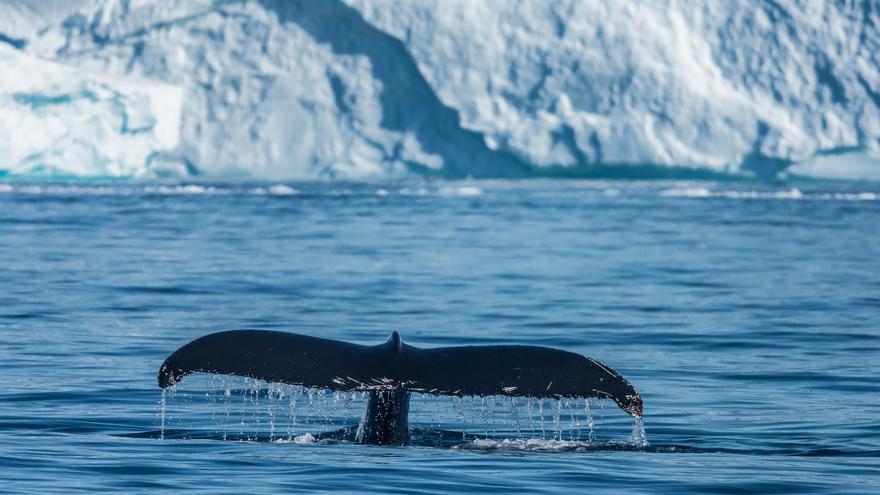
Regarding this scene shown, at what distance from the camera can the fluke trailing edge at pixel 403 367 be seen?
15.4 feet

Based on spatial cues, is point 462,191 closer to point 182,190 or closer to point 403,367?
point 182,190

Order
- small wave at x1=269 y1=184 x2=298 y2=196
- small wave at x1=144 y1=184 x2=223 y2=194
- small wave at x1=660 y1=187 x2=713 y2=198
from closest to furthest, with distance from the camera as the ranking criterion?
1. small wave at x1=269 y1=184 x2=298 y2=196
2. small wave at x1=144 y1=184 x2=223 y2=194
3. small wave at x1=660 y1=187 x2=713 y2=198

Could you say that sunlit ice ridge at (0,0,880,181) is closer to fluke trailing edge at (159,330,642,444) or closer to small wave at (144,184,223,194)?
small wave at (144,184,223,194)

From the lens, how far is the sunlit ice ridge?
39719 mm

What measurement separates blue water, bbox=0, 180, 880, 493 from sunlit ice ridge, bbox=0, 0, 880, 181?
13.0 meters

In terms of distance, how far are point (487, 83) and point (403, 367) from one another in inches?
1384

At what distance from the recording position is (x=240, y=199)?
3378 centimetres

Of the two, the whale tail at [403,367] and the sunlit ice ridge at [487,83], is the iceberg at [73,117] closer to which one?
the sunlit ice ridge at [487,83]

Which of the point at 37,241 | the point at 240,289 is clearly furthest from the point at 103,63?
the point at 240,289

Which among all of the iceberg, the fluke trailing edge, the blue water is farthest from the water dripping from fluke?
the iceberg

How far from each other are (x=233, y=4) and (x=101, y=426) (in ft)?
116

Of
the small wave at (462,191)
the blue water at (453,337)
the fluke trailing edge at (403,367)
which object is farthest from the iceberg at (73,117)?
the fluke trailing edge at (403,367)

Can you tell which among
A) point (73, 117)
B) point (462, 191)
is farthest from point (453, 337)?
point (73, 117)

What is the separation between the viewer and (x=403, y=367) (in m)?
4.91
